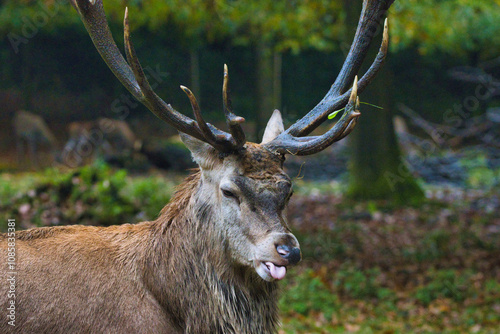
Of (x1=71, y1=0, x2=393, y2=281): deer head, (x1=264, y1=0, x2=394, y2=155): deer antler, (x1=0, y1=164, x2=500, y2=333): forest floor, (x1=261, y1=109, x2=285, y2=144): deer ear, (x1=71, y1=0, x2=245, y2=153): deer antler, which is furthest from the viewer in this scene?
(x1=0, y1=164, x2=500, y2=333): forest floor

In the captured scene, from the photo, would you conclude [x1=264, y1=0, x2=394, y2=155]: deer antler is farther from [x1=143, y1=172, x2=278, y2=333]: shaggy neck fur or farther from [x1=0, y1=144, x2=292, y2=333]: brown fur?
[x1=143, y1=172, x2=278, y2=333]: shaggy neck fur

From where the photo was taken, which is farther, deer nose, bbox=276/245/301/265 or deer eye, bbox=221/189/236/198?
deer eye, bbox=221/189/236/198

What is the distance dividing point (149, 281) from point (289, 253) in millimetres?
969

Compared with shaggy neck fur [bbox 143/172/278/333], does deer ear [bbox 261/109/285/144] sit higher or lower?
higher

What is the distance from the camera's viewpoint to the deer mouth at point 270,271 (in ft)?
10.0

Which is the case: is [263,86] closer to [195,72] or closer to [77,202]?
[195,72]

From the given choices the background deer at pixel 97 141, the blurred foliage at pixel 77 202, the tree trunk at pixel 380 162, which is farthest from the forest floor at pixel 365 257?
the background deer at pixel 97 141

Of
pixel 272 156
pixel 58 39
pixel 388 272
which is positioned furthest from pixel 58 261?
pixel 58 39

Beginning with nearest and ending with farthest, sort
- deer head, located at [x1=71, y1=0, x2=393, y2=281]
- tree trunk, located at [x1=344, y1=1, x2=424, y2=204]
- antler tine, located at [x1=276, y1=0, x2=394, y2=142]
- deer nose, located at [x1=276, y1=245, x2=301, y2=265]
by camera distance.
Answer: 1. deer nose, located at [x1=276, y1=245, x2=301, y2=265]
2. deer head, located at [x1=71, y1=0, x2=393, y2=281]
3. antler tine, located at [x1=276, y1=0, x2=394, y2=142]
4. tree trunk, located at [x1=344, y1=1, x2=424, y2=204]

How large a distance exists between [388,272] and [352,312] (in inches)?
52.7

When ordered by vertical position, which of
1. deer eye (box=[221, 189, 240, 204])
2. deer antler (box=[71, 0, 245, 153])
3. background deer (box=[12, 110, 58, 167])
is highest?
deer antler (box=[71, 0, 245, 153])

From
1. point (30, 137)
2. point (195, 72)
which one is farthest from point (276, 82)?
point (30, 137)

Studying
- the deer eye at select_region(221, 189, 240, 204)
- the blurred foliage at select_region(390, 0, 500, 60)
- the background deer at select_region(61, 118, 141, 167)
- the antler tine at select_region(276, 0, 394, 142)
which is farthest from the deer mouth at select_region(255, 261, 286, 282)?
the background deer at select_region(61, 118, 141, 167)

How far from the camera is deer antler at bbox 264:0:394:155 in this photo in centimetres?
343
